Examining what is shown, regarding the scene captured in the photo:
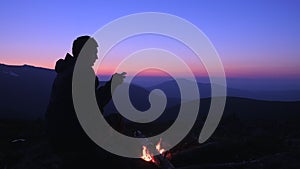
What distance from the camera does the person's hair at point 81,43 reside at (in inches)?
300

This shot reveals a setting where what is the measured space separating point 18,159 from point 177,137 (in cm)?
780

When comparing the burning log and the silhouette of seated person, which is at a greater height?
the silhouette of seated person

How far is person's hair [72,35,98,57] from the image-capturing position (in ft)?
25.0

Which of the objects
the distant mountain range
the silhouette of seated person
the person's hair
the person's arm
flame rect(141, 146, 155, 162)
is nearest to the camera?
the silhouette of seated person

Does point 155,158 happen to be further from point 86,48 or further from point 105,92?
point 86,48

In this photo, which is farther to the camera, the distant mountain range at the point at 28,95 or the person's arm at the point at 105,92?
the distant mountain range at the point at 28,95

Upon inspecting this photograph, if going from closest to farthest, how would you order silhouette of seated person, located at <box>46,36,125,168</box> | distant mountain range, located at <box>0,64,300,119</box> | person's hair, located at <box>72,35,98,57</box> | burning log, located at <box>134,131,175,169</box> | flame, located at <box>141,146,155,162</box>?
silhouette of seated person, located at <box>46,36,125,168</box> → person's hair, located at <box>72,35,98,57</box> → burning log, located at <box>134,131,175,169</box> → flame, located at <box>141,146,155,162</box> → distant mountain range, located at <box>0,64,300,119</box>

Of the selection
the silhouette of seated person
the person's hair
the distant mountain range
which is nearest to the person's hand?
the silhouette of seated person

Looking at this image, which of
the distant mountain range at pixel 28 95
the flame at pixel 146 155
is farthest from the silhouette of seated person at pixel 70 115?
the distant mountain range at pixel 28 95

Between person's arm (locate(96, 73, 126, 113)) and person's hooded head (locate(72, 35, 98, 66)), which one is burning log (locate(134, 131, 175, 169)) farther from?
person's hooded head (locate(72, 35, 98, 66))

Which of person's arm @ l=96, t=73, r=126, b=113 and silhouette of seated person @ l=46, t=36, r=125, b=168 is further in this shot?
person's arm @ l=96, t=73, r=126, b=113

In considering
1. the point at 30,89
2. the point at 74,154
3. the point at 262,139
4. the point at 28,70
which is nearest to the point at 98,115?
the point at 74,154

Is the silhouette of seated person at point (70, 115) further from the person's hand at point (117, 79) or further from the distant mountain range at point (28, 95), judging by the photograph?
the distant mountain range at point (28, 95)

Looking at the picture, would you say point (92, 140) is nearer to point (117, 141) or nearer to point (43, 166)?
point (117, 141)
